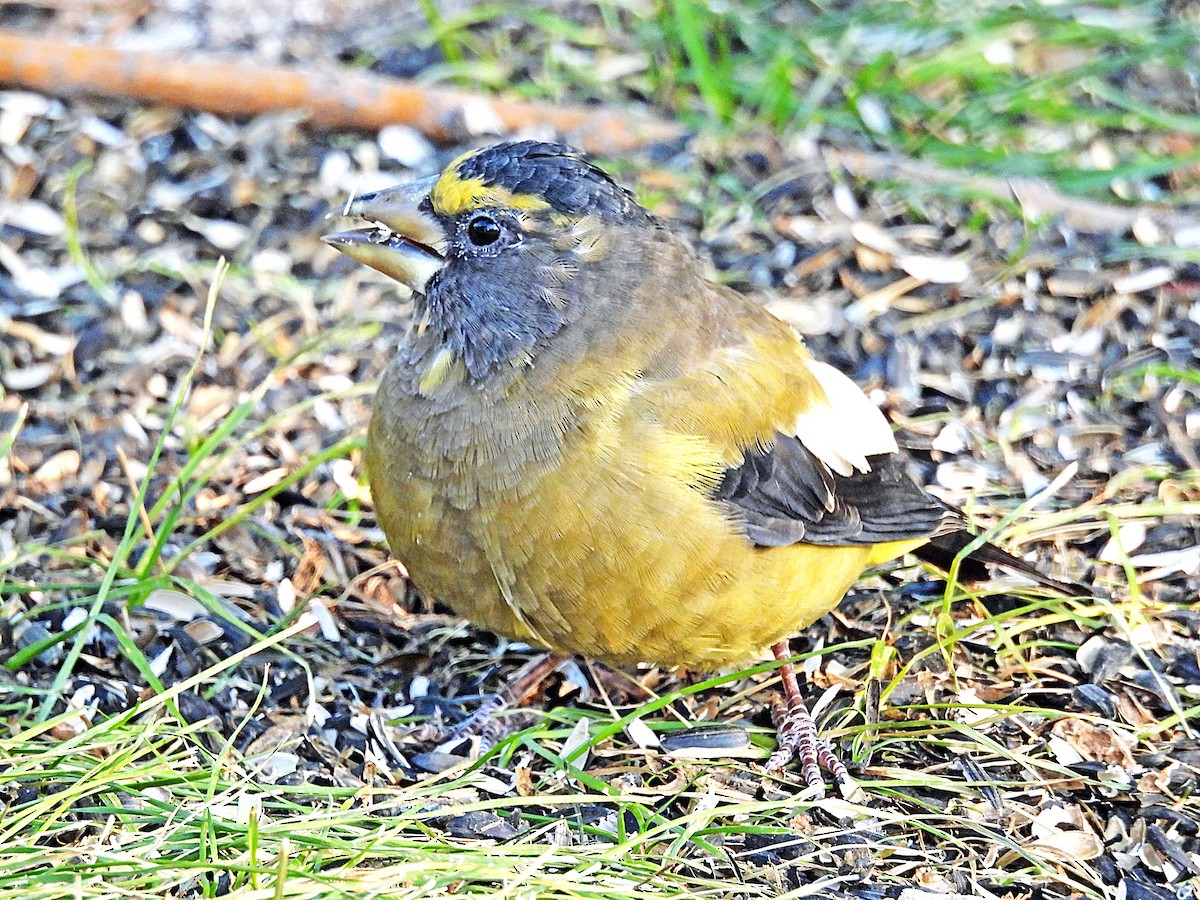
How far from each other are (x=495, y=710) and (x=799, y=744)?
0.71 m

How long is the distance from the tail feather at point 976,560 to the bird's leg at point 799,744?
534mm

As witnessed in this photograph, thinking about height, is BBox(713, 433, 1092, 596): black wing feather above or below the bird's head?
below

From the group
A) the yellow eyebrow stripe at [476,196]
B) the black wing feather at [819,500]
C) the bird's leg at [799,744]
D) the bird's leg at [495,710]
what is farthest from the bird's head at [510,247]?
the bird's leg at [799,744]

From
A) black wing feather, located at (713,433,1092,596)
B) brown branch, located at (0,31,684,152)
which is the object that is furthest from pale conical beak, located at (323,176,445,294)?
brown branch, located at (0,31,684,152)

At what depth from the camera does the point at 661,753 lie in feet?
11.2

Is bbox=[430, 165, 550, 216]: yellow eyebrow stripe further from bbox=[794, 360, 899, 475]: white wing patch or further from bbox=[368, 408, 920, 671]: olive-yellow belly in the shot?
bbox=[794, 360, 899, 475]: white wing patch

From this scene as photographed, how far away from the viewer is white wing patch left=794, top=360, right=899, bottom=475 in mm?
3521

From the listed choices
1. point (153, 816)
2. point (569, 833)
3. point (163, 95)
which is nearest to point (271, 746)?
point (153, 816)

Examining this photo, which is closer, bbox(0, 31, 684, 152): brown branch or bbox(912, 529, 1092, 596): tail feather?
bbox(912, 529, 1092, 596): tail feather

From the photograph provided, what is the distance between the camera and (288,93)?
5398mm

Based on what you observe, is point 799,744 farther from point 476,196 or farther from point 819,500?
point 476,196

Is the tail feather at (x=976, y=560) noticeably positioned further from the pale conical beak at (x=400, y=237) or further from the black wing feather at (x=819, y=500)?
the pale conical beak at (x=400, y=237)

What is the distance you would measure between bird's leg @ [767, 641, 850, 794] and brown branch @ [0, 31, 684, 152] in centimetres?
255

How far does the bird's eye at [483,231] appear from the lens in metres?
3.29
